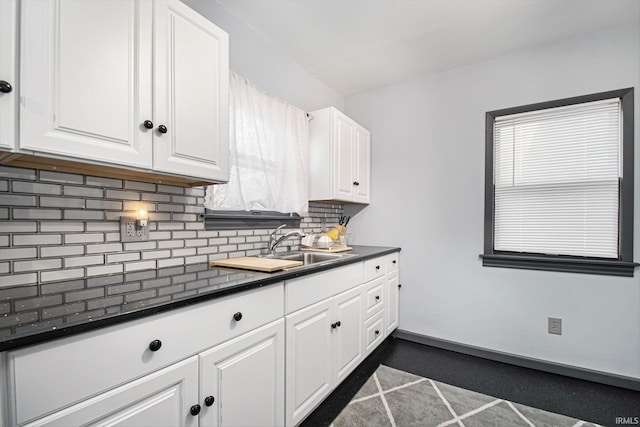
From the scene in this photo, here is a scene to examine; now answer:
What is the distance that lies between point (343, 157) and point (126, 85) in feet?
6.15

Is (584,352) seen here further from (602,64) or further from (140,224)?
(140,224)

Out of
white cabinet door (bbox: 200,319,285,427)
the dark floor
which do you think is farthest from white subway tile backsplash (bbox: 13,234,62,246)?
the dark floor

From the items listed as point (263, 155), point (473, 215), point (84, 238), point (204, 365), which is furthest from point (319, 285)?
point (473, 215)

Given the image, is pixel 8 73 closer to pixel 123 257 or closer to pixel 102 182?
pixel 102 182

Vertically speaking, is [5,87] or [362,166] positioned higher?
[362,166]

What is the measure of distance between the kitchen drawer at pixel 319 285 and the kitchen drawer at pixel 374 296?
0.68ft

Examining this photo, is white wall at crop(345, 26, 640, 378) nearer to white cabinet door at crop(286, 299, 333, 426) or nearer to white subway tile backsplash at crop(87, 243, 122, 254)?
white cabinet door at crop(286, 299, 333, 426)

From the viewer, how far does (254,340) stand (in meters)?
1.33

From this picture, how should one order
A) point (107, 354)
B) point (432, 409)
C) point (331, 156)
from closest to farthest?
1. point (107, 354)
2. point (432, 409)
3. point (331, 156)

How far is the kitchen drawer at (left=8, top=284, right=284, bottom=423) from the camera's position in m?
0.71

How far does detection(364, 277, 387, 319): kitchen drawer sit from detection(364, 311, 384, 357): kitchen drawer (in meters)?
0.06

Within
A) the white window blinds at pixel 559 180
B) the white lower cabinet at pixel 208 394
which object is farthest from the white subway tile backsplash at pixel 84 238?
the white window blinds at pixel 559 180

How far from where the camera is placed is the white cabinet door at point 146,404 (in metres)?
0.79

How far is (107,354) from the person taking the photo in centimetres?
85
